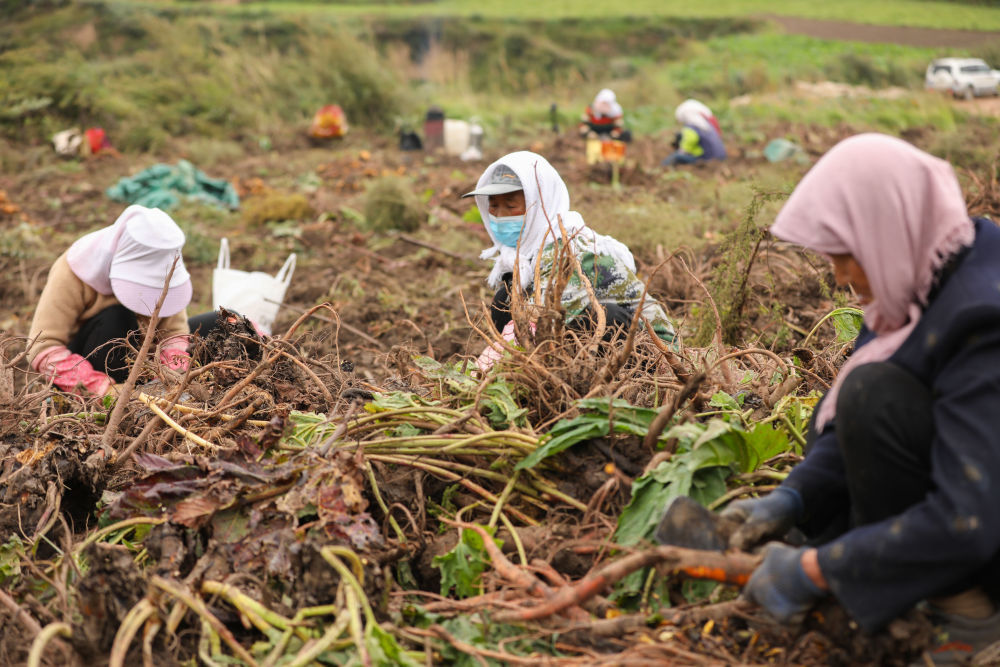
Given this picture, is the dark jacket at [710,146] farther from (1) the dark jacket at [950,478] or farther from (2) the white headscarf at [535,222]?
(1) the dark jacket at [950,478]

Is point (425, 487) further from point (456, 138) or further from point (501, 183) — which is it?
point (456, 138)

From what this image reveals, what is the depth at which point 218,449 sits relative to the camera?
229 cm

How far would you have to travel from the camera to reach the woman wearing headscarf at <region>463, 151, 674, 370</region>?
3242 millimetres

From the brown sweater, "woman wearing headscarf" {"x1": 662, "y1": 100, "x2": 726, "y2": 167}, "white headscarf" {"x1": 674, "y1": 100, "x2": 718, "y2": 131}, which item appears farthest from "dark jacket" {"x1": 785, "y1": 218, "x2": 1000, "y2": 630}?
"white headscarf" {"x1": 674, "y1": 100, "x2": 718, "y2": 131}

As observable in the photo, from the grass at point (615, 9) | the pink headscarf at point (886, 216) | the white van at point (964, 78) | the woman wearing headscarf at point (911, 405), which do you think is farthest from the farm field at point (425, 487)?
the grass at point (615, 9)

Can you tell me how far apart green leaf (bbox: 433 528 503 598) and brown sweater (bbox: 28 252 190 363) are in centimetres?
212

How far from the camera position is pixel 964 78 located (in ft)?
52.4

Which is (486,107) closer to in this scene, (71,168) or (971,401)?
(71,168)

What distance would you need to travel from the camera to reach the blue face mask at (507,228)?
3.42 metres

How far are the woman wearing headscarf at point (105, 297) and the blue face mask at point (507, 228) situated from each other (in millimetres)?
1298

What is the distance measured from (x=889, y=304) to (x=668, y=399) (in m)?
0.87

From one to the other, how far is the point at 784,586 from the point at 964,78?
17.5 meters

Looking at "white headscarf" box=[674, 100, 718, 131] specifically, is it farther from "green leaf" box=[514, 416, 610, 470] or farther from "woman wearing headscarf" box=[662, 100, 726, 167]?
"green leaf" box=[514, 416, 610, 470]

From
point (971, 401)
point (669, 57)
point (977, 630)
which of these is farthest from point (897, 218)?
point (669, 57)
